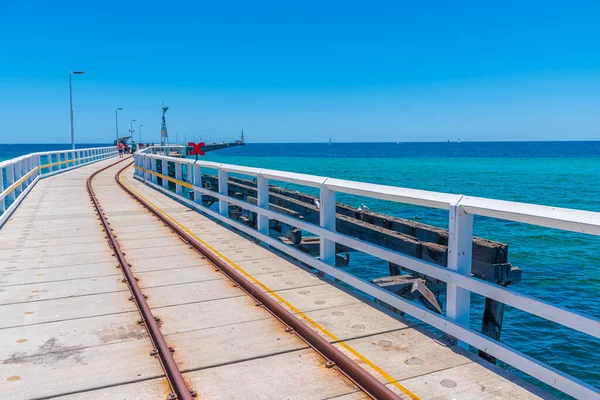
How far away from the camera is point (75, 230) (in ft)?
37.7

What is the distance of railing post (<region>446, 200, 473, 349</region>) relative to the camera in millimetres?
4633

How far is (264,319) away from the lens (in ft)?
19.0

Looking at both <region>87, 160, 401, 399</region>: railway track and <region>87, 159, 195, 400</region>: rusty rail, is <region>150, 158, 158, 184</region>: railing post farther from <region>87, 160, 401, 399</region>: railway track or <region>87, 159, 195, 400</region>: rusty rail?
<region>87, 159, 195, 400</region>: rusty rail

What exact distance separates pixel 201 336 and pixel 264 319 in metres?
0.79

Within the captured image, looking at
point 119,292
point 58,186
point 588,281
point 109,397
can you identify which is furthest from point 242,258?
point 58,186

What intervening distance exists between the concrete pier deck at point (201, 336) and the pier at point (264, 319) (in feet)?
0.06

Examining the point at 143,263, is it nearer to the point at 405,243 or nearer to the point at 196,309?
the point at 196,309

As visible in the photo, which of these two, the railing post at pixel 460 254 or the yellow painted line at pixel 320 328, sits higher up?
the railing post at pixel 460 254

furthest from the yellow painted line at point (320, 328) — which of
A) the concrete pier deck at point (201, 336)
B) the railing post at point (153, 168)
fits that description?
the railing post at point (153, 168)

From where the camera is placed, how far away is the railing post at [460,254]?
4633 millimetres

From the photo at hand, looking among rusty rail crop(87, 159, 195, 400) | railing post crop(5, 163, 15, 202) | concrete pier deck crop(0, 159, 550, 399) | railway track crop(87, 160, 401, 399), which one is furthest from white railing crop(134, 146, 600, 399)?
railing post crop(5, 163, 15, 202)

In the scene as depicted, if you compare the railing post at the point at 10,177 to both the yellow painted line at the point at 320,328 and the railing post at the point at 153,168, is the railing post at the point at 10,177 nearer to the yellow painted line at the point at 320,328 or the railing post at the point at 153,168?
the railing post at the point at 153,168

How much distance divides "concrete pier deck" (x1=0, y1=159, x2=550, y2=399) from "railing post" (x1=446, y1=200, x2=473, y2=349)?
0.40 metres

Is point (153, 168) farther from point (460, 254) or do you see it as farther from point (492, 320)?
point (460, 254)
